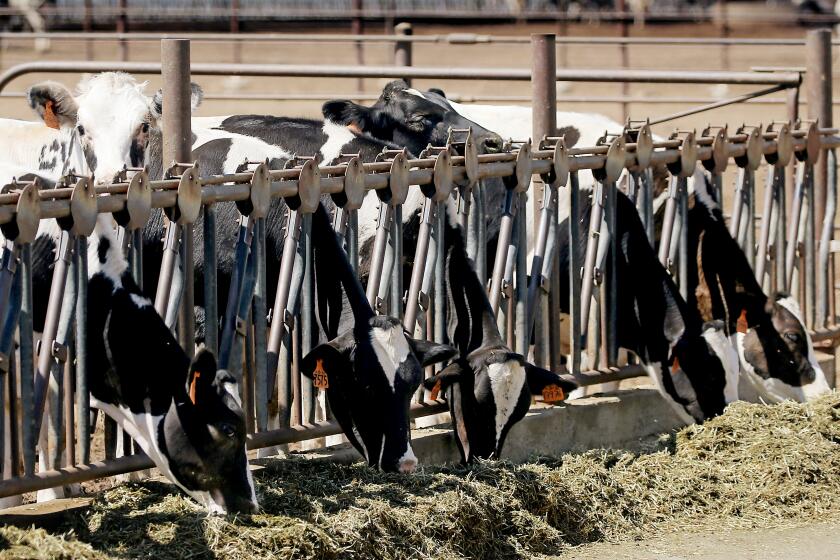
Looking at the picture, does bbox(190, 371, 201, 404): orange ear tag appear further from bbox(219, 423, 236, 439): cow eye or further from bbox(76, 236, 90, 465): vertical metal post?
bbox(76, 236, 90, 465): vertical metal post

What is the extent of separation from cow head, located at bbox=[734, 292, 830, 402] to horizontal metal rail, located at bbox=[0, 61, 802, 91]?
1.83 metres

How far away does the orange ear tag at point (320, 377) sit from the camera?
5.29 meters

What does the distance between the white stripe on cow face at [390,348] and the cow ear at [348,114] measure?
373 cm

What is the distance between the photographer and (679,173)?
7301 mm

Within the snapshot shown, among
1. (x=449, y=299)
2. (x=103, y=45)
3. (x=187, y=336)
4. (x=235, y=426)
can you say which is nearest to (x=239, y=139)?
(x=449, y=299)

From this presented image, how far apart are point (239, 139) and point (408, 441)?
316 cm

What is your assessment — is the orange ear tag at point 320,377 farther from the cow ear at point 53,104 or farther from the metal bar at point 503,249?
the cow ear at point 53,104

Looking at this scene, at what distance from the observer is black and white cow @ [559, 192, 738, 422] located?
6.59 m

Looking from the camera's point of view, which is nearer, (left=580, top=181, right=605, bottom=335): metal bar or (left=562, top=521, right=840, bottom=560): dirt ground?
(left=562, top=521, right=840, bottom=560): dirt ground

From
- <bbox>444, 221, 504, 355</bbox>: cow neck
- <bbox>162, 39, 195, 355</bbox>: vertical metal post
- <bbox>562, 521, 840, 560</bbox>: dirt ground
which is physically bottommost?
<bbox>562, 521, 840, 560</bbox>: dirt ground

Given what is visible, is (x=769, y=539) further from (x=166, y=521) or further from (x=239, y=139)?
(x=239, y=139)

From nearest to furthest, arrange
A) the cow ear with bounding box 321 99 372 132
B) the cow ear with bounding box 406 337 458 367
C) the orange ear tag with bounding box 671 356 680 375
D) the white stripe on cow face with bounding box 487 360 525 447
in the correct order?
1. the cow ear with bounding box 406 337 458 367
2. the white stripe on cow face with bounding box 487 360 525 447
3. the orange ear tag with bounding box 671 356 680 375
4. the cow ear with bounding box 321 99 372 132

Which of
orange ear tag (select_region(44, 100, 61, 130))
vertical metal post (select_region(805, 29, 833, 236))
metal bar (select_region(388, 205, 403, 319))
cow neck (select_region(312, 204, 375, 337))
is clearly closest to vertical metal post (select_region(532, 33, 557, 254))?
metal bar (select_region(388, 205, 403, 319))

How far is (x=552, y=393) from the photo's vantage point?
5871mm
